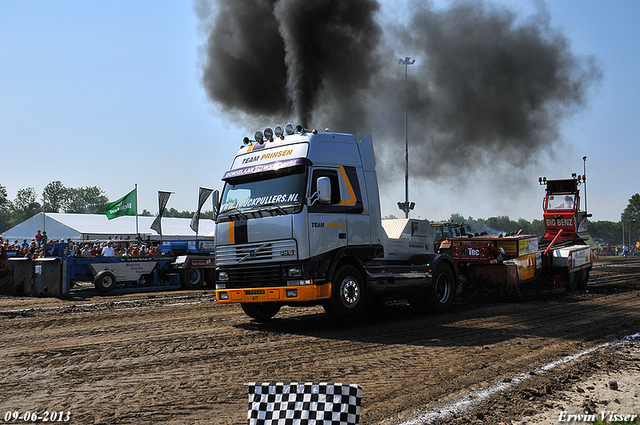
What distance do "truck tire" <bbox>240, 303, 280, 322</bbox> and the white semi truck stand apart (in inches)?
0.7

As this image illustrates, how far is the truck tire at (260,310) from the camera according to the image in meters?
9.23

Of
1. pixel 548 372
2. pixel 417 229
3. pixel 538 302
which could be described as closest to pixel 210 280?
pixel 417 229

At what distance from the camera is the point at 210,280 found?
18.4 metres

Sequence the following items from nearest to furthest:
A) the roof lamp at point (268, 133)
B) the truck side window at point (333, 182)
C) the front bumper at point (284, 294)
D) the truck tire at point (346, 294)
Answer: the front bumper at point (284, 294) → the truck tire at point (346, 294) → the truck side window at point (333, 182) → the roof lamp at point (268, 133)

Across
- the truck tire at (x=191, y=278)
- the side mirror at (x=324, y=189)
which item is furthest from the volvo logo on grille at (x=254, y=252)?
the truck tire at (x=191, y=278)

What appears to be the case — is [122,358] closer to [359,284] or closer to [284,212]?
[284,212]

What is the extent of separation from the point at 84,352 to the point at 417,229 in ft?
21.4

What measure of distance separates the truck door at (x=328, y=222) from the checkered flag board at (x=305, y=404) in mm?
5284

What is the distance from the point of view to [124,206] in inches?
1088

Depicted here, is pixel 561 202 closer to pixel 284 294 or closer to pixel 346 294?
pixel 346 294

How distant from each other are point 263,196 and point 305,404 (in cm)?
605

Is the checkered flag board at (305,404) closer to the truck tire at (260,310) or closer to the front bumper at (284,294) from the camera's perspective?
the front bumper at (284,294)

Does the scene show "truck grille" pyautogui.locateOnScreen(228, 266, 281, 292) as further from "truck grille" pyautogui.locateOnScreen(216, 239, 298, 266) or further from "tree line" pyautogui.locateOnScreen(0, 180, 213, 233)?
"tree line" pyautogui.locateOnScreen(0, 180, 213, 233)

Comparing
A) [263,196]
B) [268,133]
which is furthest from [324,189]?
[268,133]
